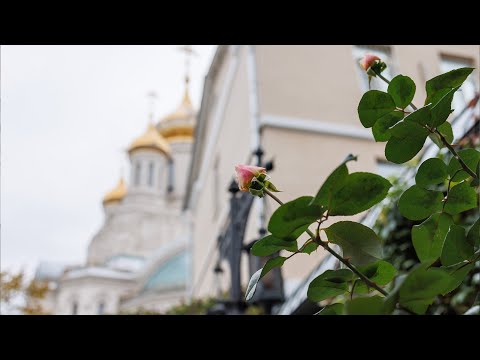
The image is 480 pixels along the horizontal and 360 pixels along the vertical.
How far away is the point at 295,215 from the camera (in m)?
0.70

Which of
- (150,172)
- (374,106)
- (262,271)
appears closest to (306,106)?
(374,106)

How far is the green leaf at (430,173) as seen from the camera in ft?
2.92

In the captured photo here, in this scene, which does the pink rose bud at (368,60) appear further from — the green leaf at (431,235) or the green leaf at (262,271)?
the green leaf at (262,271)

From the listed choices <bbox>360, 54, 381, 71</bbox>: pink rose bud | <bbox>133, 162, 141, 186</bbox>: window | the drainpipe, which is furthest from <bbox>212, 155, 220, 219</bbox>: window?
<bbox>133, 162, 141, 186</bbox>: window

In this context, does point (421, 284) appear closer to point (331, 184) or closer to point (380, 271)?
point (331, 184)

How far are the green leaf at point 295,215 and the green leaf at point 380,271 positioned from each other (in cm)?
19

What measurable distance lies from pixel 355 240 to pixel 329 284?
10 centimetres

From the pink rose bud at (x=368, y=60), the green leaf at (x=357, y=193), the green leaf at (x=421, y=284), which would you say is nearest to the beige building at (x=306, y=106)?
the pink rose bud at (x=368, y=60)

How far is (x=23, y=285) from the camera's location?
10.3m

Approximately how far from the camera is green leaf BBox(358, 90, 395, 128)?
863mm

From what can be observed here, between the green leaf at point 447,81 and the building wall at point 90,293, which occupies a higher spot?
the building wall at point 90,293
